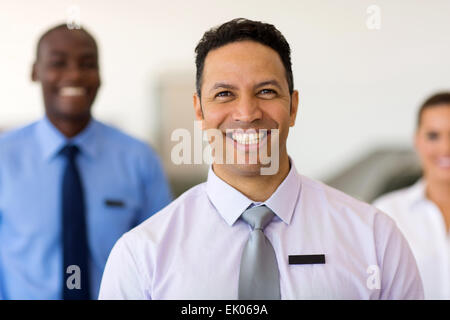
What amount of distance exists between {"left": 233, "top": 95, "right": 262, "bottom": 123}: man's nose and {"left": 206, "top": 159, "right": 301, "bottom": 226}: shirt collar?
0.13 metres

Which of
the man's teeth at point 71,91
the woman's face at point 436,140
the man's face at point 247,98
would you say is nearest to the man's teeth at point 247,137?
the man's face at point 247,98

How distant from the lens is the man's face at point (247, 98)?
1055mm

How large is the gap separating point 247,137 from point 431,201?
0.96m

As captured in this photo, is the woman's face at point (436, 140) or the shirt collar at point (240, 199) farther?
the woman's face at point (436, 140)

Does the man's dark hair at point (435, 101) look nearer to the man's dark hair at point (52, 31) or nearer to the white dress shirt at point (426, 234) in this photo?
the white dress shirt at point (426, 234)

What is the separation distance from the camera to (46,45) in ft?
4.91

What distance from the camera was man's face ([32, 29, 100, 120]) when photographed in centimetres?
147

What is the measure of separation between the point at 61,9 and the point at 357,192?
1.50m

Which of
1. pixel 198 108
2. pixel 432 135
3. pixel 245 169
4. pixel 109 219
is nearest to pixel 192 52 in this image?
pixel 198 108

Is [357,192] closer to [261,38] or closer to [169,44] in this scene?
[169,44]

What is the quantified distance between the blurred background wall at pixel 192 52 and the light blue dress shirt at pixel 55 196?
13 cm

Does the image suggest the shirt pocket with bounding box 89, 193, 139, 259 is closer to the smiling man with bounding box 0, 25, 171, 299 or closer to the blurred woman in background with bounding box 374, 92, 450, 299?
the smiling man with bounding box 0, 25, 171, 299

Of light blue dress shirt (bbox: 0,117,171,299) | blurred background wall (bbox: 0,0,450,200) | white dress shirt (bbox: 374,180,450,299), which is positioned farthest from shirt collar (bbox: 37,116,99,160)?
white dress shirt (bbox: 374,180,450,299)
